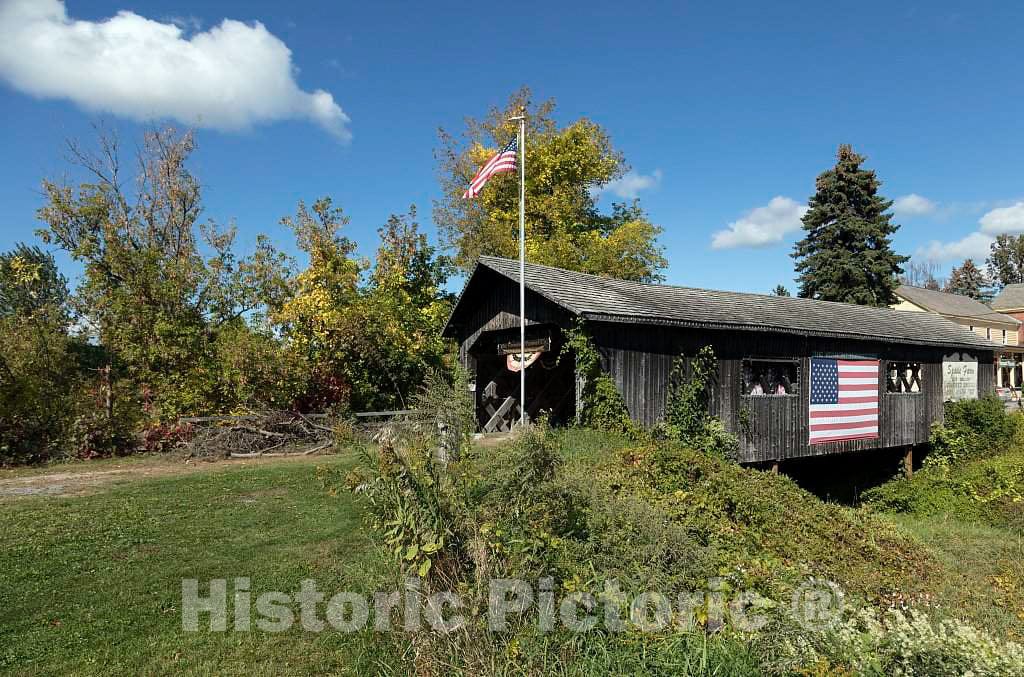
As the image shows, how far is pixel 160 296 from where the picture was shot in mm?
17250

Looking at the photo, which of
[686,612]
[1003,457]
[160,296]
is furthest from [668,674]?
[1003,457]

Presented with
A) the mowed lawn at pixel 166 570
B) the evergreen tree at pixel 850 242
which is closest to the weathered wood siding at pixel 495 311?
the mowed lawn at pixel 166 570

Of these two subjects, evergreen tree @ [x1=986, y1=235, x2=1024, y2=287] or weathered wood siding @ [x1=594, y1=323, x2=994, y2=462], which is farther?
evergreen tree @ [x1=986, y1=235, x2=1024, y2=287]

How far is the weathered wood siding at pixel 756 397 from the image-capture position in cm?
1285

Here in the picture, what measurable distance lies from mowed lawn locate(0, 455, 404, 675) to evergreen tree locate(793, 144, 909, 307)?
3442 centimetres

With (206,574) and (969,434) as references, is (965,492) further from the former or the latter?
(206,574)

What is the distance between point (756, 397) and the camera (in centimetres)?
1452

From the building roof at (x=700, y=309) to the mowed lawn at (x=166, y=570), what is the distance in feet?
19.0

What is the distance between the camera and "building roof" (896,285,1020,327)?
4269 cm

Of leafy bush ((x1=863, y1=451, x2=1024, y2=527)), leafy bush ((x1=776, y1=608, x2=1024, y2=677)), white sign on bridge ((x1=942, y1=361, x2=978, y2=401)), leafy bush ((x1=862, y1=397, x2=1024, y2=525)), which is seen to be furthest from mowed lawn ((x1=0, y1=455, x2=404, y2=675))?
white sign on bridge ((x1=942, y1=361, x2=978, y2=401))

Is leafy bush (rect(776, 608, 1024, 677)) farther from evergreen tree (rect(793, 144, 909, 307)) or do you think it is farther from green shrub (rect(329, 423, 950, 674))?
evergreen tree (rect(793, 144, 909, 307))

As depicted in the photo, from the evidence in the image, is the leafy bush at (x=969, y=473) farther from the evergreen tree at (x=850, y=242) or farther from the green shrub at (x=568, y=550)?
the evergreen tree at (x=850, y=242)

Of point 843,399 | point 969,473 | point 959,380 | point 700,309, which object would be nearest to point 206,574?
point 700,309

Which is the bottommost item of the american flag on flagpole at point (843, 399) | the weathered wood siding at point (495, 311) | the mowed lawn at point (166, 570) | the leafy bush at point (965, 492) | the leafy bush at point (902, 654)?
the leafy bush at point (965, 492)
